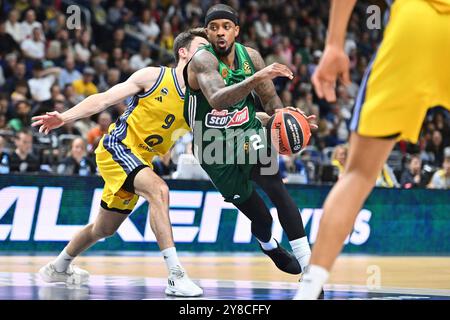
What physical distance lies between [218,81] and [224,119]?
27.1 inches

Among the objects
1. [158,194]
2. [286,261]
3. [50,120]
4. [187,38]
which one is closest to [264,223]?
[286,261]

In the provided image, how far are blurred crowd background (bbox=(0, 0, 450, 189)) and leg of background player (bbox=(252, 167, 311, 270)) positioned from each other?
20.5ft

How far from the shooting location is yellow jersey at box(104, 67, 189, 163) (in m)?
7.67

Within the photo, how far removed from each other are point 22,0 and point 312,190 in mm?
6741

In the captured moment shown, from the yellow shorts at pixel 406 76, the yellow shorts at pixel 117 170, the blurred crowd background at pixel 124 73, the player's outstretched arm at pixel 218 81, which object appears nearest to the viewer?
the yellow shorts at pixel 406 76

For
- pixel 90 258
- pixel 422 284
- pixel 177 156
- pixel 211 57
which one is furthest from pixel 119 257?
pixel 211 57

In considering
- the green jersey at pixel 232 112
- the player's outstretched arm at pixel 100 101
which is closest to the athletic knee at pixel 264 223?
the green jersey at pixel 232 112

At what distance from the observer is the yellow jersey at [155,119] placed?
7668mm

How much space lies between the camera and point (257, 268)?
33.7 ft

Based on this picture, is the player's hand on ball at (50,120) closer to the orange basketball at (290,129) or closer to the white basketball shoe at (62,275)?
the white basketball shoe at (62,275)

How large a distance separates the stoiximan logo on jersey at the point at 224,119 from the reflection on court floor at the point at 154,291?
1.24 m

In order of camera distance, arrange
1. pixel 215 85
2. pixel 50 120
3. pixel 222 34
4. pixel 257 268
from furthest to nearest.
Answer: pixel 257 268
pixel 50 120
pixel 222 34
pixel 215 85

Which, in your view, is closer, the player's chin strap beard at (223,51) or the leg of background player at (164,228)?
the leg of background player at (164,228)

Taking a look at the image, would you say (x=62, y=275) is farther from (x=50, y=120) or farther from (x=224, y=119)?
(x=224, y=119)
